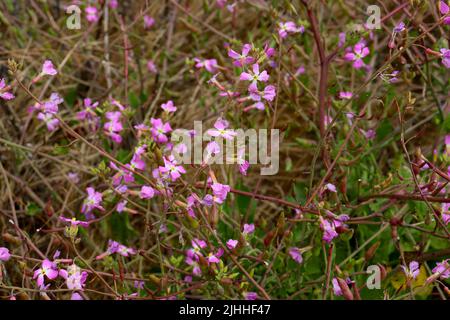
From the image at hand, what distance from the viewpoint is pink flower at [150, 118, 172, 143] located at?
1574 mm

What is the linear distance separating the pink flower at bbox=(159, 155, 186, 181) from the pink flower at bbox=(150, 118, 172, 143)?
17 cm

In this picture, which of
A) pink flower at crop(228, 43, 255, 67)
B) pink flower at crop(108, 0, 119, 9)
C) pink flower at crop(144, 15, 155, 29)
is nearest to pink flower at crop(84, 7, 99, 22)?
pink flower at crop(108, 0, 119, 9)

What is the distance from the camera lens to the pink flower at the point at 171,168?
52.0 inches

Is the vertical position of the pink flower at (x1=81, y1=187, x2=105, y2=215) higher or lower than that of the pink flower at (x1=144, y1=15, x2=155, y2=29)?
lower

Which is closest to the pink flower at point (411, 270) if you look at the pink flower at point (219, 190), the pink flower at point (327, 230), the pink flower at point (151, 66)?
the pink flower at point (327, 230)

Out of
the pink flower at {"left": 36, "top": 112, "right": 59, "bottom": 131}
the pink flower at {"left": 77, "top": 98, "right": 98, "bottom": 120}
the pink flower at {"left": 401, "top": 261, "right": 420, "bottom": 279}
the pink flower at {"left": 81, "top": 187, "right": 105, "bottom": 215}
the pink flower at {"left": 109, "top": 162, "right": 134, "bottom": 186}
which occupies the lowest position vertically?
the pink flower at {"left": 401, "top": 261, "right": 420, "bottom": 279}

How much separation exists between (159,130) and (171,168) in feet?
0.82

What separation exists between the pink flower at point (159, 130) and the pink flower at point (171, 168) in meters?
0.17

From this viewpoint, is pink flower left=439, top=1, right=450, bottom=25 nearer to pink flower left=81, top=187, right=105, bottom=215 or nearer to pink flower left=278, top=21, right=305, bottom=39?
pink flower left=278, top=21, right=305, bottom=39

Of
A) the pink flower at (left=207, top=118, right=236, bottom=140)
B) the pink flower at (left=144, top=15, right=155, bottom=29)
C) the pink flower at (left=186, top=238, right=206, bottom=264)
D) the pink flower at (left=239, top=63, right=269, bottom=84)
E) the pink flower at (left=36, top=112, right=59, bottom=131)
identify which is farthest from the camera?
the pink flower at (left=144, top=15, right=155, bottom=29)

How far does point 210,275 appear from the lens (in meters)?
1.38

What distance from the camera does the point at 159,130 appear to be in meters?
1.58

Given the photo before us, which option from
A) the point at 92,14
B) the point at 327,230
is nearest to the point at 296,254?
the point at 327,230
